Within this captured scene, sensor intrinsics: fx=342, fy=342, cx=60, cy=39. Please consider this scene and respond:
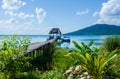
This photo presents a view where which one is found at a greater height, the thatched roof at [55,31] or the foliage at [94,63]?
the thatched roof at [55,31]

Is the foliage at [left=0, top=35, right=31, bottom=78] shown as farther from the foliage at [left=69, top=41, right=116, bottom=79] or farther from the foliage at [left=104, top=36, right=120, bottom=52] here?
the foliage at [left=104, top=36, right=120, bottom=52]

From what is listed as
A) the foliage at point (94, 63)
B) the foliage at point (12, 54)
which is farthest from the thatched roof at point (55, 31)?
the foliage at point (94, 63)

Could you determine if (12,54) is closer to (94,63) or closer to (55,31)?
(94,63)

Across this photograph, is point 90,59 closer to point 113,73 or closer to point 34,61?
point 113,73

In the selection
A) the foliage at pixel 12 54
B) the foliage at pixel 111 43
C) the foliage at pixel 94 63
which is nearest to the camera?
the foliage at pixel 94 63

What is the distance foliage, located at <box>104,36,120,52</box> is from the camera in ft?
63.3

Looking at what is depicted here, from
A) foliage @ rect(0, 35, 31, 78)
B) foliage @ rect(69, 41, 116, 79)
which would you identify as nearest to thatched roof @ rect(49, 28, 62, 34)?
foliage @ rect(0, 35, 31, 78)

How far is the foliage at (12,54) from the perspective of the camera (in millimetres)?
10750

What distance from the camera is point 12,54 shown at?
1084 cm

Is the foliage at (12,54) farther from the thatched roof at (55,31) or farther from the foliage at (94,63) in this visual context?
the thatched roof at (55,31)

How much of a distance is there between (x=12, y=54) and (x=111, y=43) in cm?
953

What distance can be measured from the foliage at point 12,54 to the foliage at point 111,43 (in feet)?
29.2

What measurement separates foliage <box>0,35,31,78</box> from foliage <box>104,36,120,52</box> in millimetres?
8896

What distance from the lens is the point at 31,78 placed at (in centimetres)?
1121
